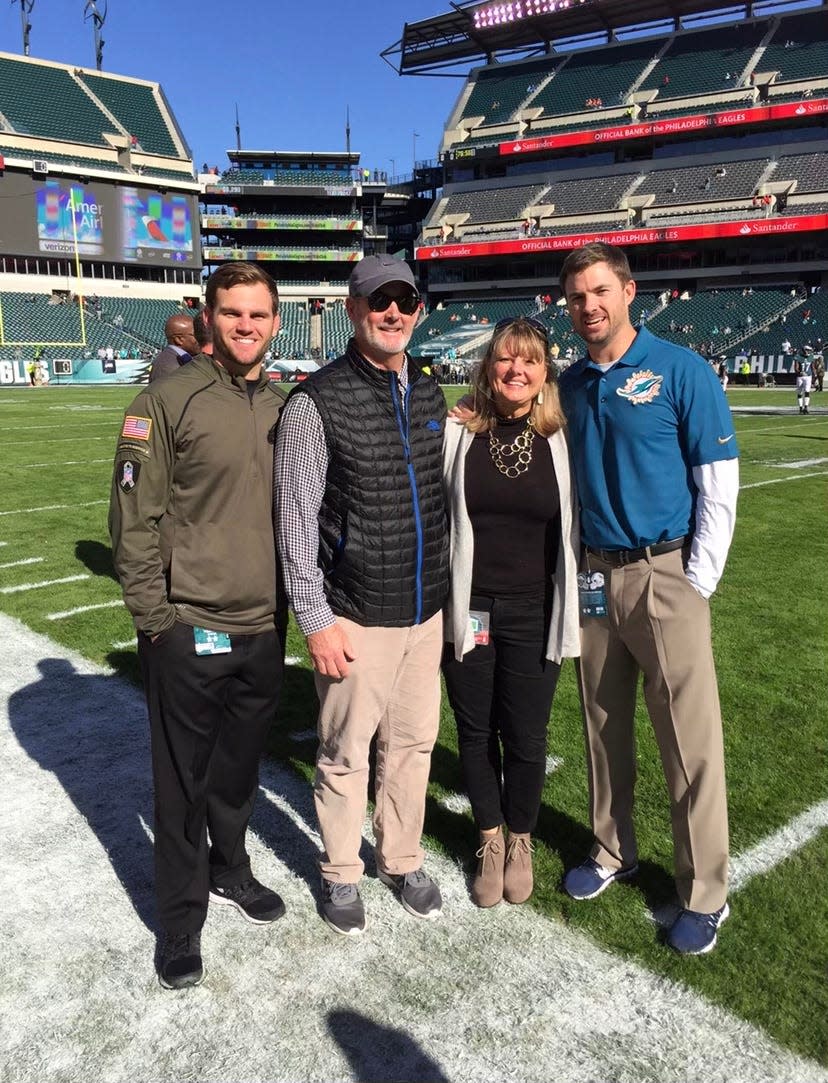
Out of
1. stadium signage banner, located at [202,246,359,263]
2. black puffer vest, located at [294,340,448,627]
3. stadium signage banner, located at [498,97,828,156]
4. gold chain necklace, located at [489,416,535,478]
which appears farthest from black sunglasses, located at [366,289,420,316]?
stadium signage banner, located at [202,246,359,263]

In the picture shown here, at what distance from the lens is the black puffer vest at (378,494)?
258 centimetres

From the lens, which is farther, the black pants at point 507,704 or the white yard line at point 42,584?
the white yard line at point 42,584

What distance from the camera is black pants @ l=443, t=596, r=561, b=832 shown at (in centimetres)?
289

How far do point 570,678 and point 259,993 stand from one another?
10.3 ft

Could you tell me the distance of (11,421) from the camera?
20953 mm

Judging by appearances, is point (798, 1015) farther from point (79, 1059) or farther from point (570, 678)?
point (570, 678)

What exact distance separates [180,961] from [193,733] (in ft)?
2.27

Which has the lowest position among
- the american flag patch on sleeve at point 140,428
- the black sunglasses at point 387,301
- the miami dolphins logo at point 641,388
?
the american flag patch on sleeve at point 140,428

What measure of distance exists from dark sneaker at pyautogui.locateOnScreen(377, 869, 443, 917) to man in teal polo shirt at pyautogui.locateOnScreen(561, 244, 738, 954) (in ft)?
2.61

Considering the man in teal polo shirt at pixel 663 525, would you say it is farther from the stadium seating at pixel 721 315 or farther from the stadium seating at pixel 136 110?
the stadium seating at pixel 136 110

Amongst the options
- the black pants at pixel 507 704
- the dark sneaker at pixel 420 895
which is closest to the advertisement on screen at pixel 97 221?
the black pants at pixel 507 704

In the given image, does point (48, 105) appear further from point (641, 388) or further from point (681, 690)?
point (681, 690)

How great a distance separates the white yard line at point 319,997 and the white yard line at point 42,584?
3890mm

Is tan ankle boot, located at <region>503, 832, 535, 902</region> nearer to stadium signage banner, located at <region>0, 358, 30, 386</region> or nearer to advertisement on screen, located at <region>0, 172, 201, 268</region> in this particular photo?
stadium signage banner, located at <region>0, 358, 30, 386</region>
